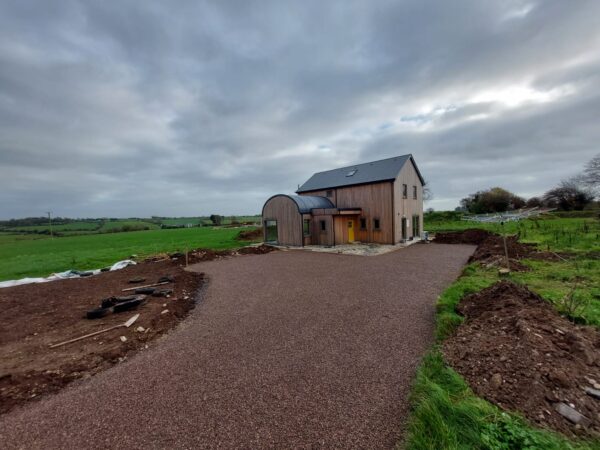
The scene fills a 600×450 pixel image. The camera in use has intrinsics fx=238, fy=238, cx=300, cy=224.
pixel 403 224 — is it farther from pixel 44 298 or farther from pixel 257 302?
pixel 44 298

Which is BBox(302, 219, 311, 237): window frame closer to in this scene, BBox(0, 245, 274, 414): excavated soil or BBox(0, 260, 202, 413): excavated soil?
BBox(0, 245, 274, 414): excavated soil

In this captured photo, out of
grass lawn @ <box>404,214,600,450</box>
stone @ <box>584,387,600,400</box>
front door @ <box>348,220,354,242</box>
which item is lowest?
grass lawn @ <box>404,214,600,450</box>

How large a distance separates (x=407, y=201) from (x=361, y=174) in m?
4.47

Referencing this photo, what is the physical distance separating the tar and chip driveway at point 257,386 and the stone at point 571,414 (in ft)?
4.96

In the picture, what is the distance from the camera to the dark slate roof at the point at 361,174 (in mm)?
18797

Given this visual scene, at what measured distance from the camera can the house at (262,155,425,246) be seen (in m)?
18.3

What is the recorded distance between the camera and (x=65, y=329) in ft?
18.3

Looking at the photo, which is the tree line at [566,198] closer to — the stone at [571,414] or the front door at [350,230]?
the front door at [350,230]

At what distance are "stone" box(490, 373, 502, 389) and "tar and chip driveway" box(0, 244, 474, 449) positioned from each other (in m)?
0.97

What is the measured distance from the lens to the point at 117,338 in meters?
5.07

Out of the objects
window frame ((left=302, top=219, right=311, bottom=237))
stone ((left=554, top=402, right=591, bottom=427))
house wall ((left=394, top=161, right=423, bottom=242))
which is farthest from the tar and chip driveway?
house wall ((left=394, top=161, right=423, bottom=242))

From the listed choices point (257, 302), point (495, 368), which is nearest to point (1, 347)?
point (257, 302)

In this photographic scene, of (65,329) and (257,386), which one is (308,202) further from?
(257,386)

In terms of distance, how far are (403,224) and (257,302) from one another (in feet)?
52.7
